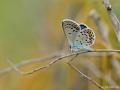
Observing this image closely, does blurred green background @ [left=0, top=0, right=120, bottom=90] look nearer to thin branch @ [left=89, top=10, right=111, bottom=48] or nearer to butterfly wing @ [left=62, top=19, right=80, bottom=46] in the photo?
thin branch @ [left=89, top=10, right=111, bottom=48]

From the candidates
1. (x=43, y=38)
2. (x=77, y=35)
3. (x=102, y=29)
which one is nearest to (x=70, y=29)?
(x=77, y=35)

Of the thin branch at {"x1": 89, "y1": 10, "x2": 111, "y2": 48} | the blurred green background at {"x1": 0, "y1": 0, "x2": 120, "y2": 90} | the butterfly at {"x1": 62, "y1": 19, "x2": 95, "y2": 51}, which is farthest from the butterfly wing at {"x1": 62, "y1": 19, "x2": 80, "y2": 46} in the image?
the thin branch at {"x1": 89, "y1": 10, "x2": 111, "y2": 48}

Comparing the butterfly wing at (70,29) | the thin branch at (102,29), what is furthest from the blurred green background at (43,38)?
the butterfly wing at (70,29)

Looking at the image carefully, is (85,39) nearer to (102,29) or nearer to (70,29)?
(70,29)

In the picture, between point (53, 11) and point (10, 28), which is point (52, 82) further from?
point (10, 28)

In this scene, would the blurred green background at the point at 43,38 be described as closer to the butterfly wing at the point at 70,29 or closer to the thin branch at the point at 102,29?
the thin branch at the point at 102,29

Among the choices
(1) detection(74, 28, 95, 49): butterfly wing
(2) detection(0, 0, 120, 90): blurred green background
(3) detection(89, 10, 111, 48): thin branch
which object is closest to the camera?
(1) detection(74, 28, 95, 49): butterfly wing
